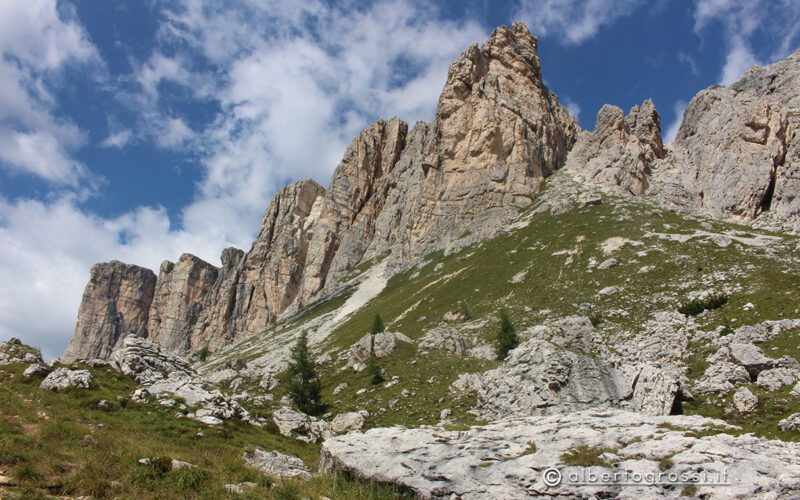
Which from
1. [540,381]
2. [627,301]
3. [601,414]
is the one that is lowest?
[601,414]

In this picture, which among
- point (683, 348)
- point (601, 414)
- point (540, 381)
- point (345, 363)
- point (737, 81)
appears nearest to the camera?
point (601, 414)

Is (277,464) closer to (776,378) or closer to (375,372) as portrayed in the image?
(375,372)

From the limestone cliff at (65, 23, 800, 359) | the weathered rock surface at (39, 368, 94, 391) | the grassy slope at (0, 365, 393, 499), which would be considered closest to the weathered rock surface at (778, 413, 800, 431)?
the grassy slope at (0, 365, 393, 499)

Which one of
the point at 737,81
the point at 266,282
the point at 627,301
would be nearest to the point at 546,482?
the point at 627,301

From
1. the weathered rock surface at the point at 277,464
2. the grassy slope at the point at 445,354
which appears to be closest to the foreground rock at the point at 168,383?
the grassy slope at the point at 445,354

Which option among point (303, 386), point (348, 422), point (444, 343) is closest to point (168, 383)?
point (348, 422)

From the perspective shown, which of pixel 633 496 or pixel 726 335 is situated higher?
pixel 726 335

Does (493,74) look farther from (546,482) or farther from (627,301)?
(546,482)

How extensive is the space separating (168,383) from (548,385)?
58.6ft

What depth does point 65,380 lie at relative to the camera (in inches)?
638

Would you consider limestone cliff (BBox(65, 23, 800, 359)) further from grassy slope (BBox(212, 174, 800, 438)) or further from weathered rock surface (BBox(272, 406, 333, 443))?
weathered rock surface (BBox(272, 406, 333, 443))

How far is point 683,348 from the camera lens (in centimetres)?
2311

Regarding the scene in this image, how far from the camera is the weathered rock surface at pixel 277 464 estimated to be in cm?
1068

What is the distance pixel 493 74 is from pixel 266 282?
4676 inches
